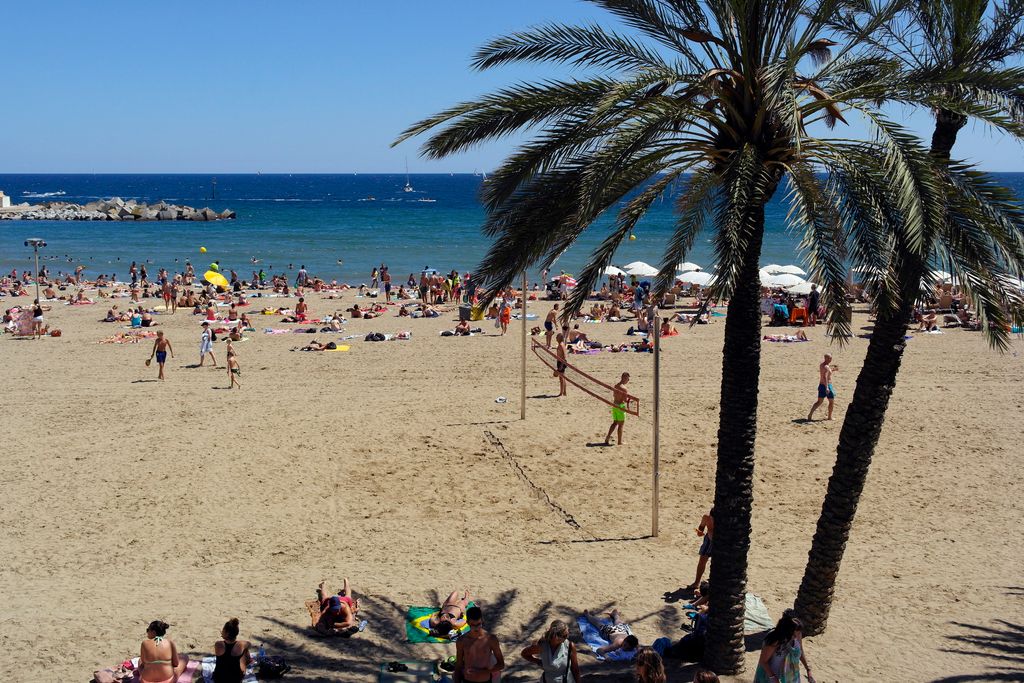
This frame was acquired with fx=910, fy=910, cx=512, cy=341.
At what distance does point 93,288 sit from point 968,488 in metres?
37.0

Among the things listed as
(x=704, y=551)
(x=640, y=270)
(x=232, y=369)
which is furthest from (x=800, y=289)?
(x=704, y=551)

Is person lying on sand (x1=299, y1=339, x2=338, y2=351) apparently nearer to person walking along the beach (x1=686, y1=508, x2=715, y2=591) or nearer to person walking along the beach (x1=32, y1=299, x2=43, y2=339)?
person walking along the beach (x1=32, y1=299, x2=43, y2=339)

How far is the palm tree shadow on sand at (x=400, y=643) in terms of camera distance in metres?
7.92

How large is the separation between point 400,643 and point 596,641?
6.03 feet

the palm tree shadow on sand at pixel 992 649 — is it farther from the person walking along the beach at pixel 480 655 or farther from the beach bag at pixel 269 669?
the beach bag at pixel 269 669

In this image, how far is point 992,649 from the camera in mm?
8219

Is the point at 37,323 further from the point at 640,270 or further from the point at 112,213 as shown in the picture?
the point at 112,213

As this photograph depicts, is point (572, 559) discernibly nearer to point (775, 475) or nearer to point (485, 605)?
point (485, 605)

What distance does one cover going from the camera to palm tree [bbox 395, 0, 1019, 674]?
6367mm

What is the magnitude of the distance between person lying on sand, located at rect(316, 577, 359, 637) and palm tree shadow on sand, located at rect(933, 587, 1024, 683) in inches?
206

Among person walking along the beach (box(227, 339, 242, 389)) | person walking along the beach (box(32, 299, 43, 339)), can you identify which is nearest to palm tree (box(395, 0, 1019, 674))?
person walking along the beach (box(227, 339, 242, 389))

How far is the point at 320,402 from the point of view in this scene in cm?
1755

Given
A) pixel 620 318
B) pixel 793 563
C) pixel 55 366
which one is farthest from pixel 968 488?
pixel 55 366

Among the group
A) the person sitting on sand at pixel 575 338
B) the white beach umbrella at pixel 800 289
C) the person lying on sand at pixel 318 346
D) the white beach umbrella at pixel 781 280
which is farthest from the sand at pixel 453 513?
the white beach umbrella at pixel 781 280
